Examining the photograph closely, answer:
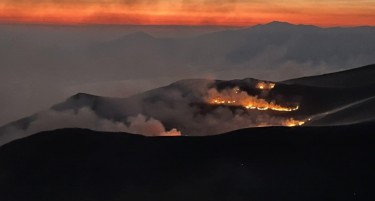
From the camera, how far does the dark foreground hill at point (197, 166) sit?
70.9 metres

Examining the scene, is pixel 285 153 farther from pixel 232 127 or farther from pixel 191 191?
pixel 232 127

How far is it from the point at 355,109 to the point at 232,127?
60.0m

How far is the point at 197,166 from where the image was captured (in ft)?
257

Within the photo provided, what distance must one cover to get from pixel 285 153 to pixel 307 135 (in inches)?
299

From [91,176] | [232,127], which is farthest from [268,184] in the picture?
[232,127]

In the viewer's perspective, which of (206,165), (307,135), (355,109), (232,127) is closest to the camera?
(206,165)

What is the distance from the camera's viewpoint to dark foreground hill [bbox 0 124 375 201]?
233ft

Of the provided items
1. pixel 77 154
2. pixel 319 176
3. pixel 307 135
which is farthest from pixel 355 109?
pixel 77 154

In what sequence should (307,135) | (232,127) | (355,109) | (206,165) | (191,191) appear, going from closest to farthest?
(191,191), (206,165), (307,135), (355,109), (232,127)

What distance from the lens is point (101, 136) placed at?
299 ft

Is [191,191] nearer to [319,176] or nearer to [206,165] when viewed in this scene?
[206,165]

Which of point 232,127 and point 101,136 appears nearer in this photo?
point 101,136

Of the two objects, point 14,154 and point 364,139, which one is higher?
point 364,139

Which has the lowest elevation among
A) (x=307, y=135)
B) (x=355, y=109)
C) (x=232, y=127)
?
(x=232, y=127)
